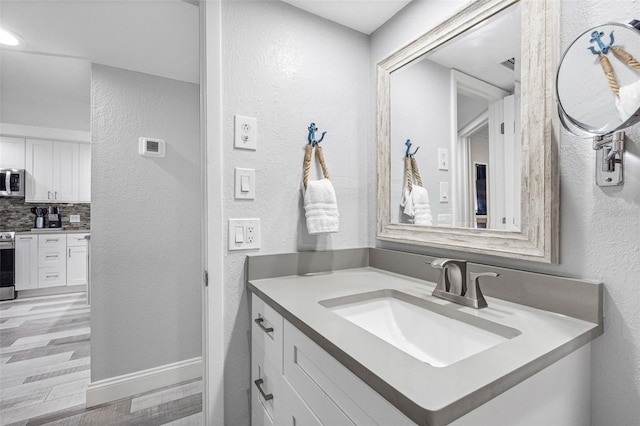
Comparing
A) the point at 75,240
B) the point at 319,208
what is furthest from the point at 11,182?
the point at 319,208

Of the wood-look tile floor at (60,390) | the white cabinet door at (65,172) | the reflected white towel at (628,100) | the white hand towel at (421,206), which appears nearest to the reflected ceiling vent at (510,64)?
the reflected white towel at (628,100)

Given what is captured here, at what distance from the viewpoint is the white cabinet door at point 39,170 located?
4.20 metres

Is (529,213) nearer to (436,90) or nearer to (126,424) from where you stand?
(436,90)

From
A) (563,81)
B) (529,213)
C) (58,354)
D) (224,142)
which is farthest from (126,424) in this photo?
(563,81)

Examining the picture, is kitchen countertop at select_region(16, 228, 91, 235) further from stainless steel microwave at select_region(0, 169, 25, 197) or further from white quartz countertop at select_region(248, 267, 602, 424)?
white quartz countertop at select_region(248, 267, 602, 424)

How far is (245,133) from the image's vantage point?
4.19ft

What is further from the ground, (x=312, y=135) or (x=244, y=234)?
(x=312, y=135)

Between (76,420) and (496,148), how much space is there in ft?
8.31

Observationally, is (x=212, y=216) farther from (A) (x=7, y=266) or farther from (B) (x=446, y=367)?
(A) (x=7, y=266)

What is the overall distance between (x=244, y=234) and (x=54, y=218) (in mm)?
4916

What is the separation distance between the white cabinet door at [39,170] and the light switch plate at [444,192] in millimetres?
5325

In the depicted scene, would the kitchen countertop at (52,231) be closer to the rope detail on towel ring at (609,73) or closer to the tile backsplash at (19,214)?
the tile backsplash at (19,214)

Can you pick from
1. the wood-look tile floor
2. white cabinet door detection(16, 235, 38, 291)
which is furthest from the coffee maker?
the wood-look tile floor

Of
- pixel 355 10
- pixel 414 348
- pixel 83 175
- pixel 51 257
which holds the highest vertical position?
pixel 355 10
